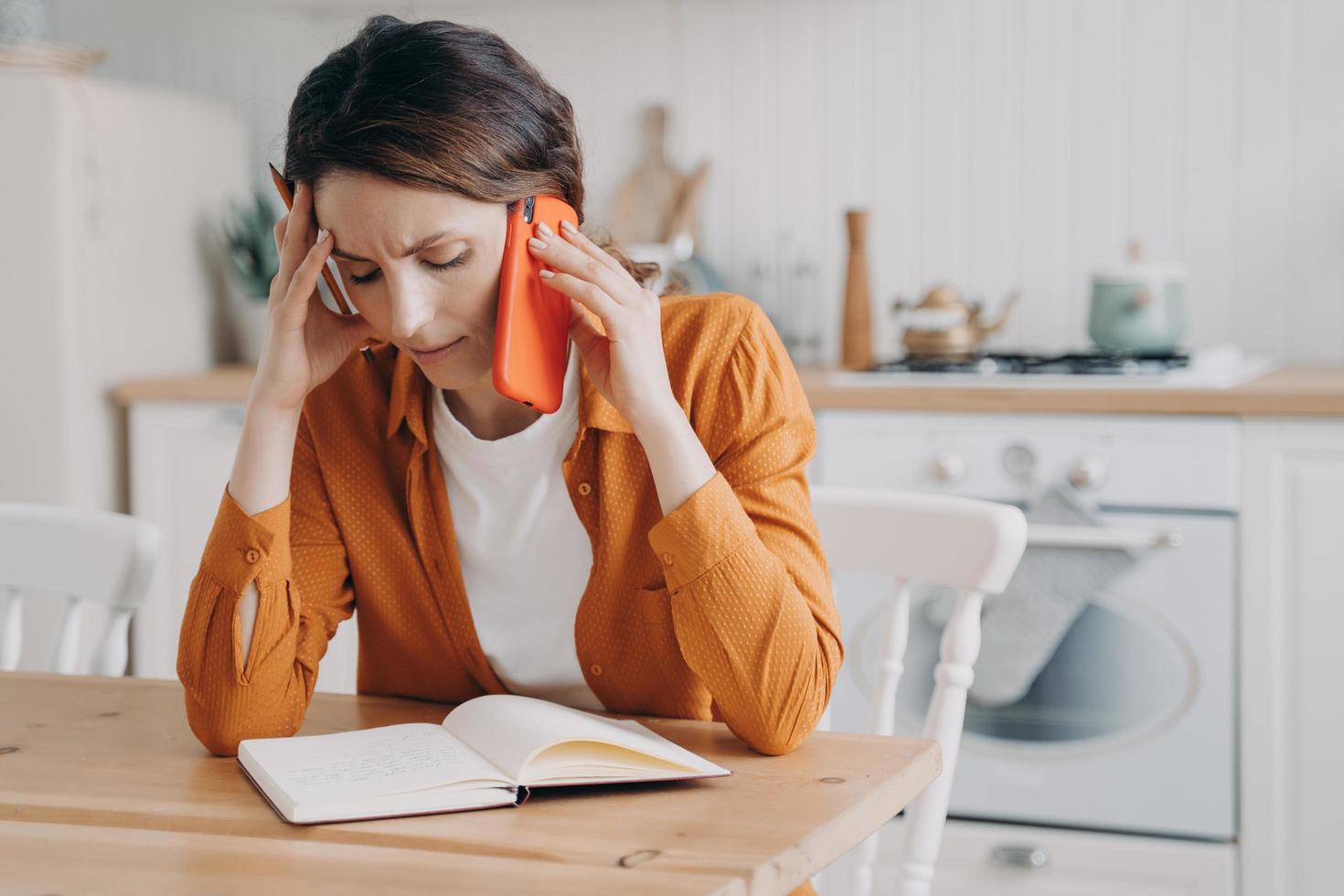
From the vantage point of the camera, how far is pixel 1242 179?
2523 millimetres

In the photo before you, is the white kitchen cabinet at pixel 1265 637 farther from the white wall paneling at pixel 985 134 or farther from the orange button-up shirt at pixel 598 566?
the orange button-up shirt at pixel 598 566

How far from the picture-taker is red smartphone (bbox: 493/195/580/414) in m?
1.12

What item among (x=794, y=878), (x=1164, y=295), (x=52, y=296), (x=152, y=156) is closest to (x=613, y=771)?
(x=794, y=878)

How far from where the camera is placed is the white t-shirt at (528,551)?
1290 millimetres

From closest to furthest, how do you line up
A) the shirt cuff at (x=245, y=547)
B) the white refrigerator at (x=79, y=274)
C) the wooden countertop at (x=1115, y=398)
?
the shirt cuff at (x=245, y=547), the wooden countertop at (x=1115, y=398), the white refrigerator at (x=79, y=274)

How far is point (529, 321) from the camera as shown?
1141 millimetres

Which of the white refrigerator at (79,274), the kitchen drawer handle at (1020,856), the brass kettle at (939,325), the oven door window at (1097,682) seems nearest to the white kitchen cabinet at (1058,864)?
the kitchen drawer handle at (1020,856)

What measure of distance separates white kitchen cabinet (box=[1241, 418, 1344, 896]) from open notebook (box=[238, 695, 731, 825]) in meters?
1.32

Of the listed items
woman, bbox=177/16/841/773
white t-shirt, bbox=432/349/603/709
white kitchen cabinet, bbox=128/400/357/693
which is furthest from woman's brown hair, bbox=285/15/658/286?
white kitchen cabinet, bbox=128/400/357/693

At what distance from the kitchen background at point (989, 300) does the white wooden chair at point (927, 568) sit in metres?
0.70

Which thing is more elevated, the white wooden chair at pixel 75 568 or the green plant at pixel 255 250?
the green plant at pixel 255 250

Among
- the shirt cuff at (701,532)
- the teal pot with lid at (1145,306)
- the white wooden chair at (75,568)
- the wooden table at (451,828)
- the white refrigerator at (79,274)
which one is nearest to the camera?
the wooden table at (451,828)

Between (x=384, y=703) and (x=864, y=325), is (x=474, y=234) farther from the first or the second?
(x=864, y=325)

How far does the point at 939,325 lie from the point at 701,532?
1.44 meters
